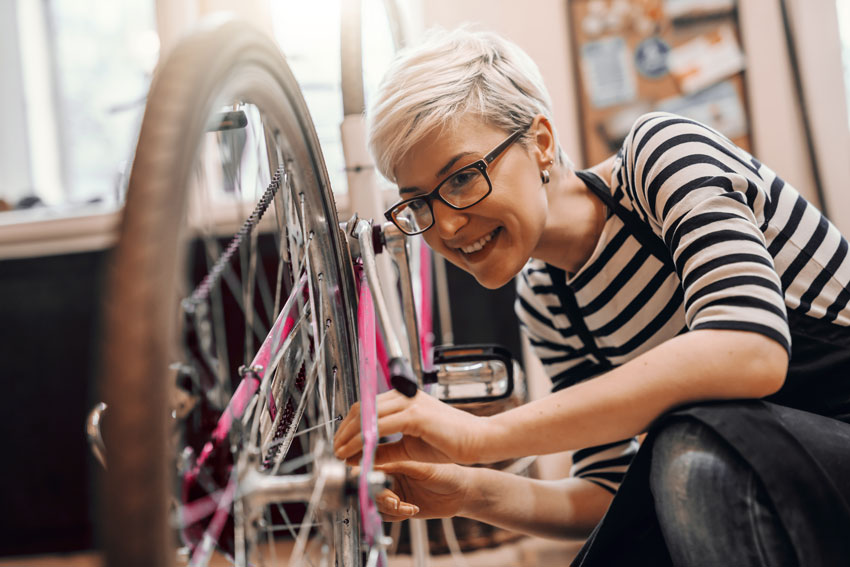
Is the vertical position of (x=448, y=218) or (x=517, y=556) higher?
(x=448, y=218)

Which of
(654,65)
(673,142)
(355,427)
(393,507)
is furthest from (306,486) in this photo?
(654,65)

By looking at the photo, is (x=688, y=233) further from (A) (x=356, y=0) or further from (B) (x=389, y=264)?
(A) (x=356, y=0)

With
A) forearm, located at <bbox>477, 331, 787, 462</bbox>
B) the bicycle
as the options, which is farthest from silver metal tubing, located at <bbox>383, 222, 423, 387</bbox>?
forearm, located at <bbox>477, 331, 787, 462</bbox>

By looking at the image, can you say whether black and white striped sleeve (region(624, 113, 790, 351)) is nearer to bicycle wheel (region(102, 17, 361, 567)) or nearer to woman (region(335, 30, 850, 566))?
woman (region(335, 30, 850, 566))

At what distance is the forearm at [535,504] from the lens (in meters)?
0.84

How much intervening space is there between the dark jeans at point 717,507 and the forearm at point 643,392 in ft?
0.11

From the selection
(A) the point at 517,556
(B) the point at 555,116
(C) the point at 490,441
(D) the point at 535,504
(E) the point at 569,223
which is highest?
(B) the point at 555,116

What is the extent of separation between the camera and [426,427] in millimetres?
603

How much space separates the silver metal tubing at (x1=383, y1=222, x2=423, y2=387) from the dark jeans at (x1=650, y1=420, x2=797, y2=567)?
14.1 inches

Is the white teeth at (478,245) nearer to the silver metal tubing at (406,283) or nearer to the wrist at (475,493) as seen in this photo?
the silver metal tubing at (406,283)

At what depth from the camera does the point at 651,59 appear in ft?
6.01

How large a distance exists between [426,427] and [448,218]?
282mm

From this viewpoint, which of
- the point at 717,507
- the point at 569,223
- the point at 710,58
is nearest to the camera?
the point at 717,507

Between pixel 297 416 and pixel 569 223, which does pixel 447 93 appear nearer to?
pixel 569 223
